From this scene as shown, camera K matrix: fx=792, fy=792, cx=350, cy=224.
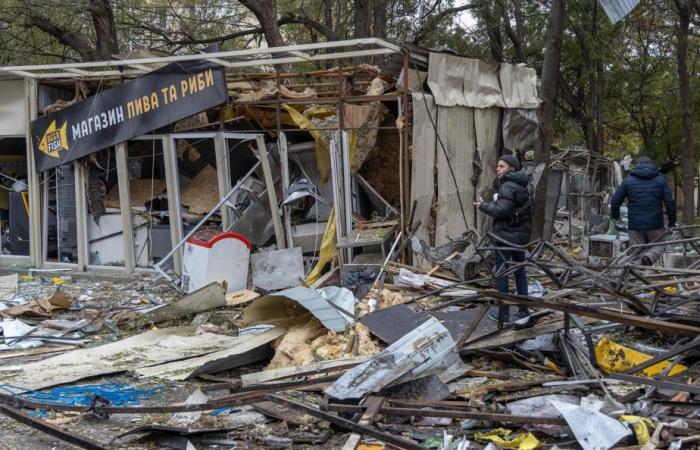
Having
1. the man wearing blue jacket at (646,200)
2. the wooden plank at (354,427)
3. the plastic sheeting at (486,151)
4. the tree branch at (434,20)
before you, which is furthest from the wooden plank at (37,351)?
the tree branch at (434,20)

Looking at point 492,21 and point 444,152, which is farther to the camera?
point 492,21

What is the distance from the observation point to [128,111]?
12.0 metres

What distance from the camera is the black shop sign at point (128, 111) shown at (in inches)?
448

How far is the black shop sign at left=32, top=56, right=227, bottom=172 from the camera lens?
11.4 m

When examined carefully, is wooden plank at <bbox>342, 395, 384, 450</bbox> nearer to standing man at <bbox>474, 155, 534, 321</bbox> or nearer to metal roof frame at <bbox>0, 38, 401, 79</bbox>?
standing man at <bbox>474, 155, 534, 321</bbox>

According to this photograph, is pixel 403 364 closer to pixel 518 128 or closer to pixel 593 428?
pixel 593 428

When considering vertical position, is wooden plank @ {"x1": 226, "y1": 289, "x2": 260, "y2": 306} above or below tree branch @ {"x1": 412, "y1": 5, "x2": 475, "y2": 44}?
below

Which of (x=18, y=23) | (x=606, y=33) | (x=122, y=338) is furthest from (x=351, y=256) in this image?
(x=606, y=33)

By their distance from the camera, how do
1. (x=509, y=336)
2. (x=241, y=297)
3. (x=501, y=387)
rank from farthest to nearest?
(x=241, y=297)
(x=509, y=336)
(x=501, y=387)

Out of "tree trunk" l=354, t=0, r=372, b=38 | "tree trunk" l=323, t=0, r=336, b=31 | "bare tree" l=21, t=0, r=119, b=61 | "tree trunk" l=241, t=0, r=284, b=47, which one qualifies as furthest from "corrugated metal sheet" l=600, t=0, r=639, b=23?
"tree trunk" l=323, t=0, r=336, b=31

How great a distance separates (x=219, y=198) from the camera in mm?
12039

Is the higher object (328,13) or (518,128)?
Result: (328,13)

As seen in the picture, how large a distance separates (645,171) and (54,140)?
8.84 m

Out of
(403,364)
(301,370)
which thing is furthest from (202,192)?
(403,364)
